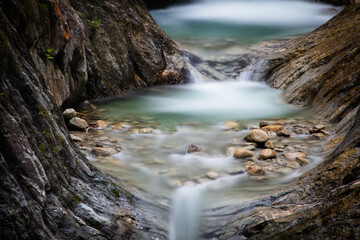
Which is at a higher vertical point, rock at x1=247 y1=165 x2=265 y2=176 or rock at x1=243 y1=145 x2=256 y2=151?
rock at x1=243 y1=145 x2=256 y2=151

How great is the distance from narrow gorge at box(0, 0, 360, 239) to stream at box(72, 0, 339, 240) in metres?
0.03

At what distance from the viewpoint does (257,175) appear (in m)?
4.78

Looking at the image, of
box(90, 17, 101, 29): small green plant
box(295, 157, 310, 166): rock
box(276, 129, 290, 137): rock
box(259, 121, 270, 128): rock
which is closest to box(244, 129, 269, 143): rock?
box(276, 129, 290, 137): rock

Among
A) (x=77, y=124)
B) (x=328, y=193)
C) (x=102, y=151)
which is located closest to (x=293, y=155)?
(x=328, y=193)

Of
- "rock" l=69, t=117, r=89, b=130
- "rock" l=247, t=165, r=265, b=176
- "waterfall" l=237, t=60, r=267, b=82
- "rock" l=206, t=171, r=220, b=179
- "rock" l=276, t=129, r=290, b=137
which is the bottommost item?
"rock" l=206, t=171, r=220, b=179

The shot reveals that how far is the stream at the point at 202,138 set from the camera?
4293 millimetres

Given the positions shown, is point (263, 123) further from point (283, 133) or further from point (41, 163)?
point (41, 163)

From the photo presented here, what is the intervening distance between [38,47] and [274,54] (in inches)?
363

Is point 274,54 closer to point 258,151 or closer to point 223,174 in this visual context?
point 258,151

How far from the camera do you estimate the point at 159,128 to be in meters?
7.11

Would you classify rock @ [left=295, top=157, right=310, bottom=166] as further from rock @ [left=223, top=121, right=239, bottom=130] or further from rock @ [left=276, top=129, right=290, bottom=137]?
rock @ [left=223, top=121, right=239, bottom=130]

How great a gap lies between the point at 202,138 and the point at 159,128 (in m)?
1.05

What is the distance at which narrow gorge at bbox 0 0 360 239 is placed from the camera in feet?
8.27

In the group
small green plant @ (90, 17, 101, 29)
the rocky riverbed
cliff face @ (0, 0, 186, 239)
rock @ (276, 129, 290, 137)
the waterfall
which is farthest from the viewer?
the waterfall
